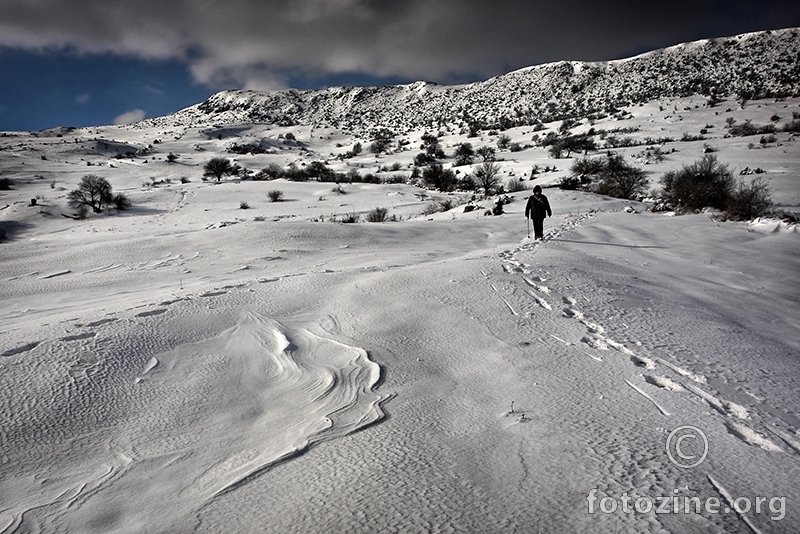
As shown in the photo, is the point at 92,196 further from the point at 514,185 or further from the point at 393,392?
the point at 393,392

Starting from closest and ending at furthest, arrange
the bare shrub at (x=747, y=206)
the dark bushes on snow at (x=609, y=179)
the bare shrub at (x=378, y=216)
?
the bare shrub at (x=747, y=206)
the bare shrub at (x=378, y=216)
the dark bushes on snow at (x=609, y=179)

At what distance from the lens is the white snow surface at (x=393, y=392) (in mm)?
1703

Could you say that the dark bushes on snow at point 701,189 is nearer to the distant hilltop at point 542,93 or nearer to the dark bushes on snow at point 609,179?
the dark bushes on snow at point 609,179

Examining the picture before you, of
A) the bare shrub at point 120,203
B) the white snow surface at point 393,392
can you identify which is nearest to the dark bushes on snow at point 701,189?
the white snow surface at point 393,392

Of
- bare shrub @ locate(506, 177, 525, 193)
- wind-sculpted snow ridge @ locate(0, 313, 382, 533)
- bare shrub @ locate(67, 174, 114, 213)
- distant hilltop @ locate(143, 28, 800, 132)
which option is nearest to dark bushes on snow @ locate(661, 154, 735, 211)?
bare shrub @ locate(506, 177, 525, 193)

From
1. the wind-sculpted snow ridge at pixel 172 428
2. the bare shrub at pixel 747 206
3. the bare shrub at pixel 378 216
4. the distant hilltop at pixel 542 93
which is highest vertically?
the distant hilltop at pixel 542 93

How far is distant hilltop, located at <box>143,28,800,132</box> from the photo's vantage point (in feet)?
135

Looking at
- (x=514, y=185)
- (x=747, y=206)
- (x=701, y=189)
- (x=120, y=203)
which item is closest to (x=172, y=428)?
(x=747, y=206)

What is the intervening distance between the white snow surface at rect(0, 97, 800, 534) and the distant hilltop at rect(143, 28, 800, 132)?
1529 inches

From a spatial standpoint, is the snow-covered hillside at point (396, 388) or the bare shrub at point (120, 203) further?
the bare shrub at point (120, 203)

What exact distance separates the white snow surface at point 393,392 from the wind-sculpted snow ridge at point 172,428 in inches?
0.5

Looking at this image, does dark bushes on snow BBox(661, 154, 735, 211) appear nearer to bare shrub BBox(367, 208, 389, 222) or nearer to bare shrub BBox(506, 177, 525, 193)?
bare shrub BBox(506, 177, 525, 193)

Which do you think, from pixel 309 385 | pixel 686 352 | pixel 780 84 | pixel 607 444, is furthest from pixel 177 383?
pixel 780 84

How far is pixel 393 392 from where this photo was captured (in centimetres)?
269
